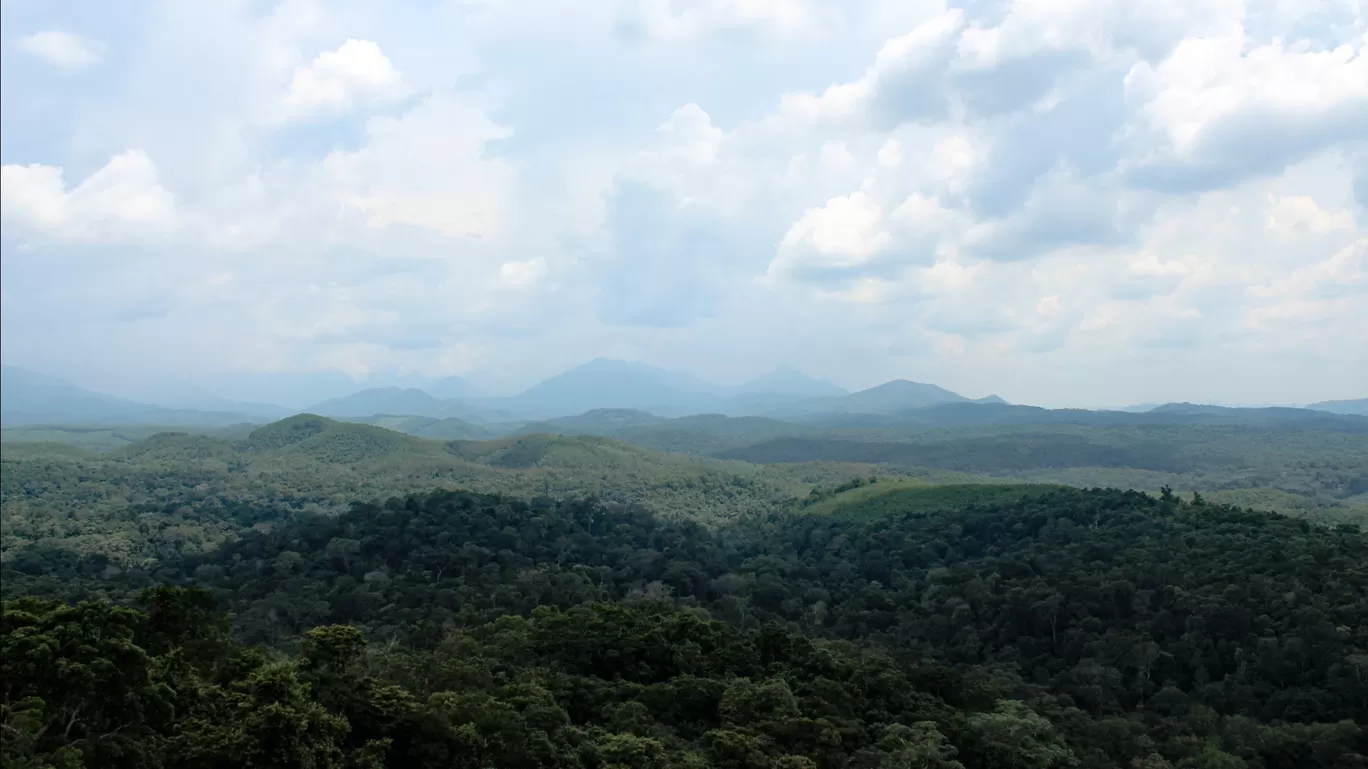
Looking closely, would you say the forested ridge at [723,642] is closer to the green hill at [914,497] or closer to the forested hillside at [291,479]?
the green hill at [914,497]

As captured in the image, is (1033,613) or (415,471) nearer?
(1033,613)

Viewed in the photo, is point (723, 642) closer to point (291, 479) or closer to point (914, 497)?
point (914, 497)

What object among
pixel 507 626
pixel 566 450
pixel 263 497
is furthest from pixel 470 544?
pixel 566 450

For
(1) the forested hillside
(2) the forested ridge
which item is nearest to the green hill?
(2) the forested ridge

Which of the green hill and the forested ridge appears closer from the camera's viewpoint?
the forested ridge

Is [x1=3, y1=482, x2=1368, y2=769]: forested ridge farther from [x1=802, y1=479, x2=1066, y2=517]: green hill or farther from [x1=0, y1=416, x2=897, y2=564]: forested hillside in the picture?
[x1=0, y1=416, x2=897, y2=564]: forested hillside

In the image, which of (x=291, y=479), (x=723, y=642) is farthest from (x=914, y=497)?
(x=291, y=479)

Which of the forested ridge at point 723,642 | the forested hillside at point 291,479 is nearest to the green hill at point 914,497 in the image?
the forested ridge at point 723,642

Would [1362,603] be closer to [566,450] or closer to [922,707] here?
[922,707]

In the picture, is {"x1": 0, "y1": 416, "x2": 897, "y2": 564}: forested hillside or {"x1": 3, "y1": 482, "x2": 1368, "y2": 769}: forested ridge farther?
{"x1": 0, "y1": 416, "x2": 897, "y2": 564}: forested hillside
